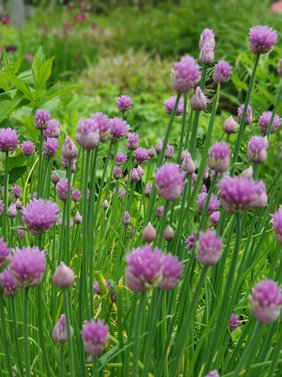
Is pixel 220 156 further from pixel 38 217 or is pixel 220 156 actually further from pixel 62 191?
pixel 62 191

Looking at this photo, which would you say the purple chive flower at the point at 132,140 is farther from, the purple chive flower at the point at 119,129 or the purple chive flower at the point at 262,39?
the purple chive flower at the point at 262,39

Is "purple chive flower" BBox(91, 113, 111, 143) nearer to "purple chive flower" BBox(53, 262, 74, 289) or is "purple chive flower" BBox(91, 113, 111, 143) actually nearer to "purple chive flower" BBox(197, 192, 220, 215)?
"purple chive flower" BBox(53, 262, 74, 289)

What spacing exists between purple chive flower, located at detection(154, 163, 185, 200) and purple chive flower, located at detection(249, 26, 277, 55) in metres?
0.41

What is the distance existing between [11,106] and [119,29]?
23.0 ft

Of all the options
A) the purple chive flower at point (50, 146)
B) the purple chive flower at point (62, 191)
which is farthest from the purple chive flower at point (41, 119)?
the purple chive flower at point (62, 191)

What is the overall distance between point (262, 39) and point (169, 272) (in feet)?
1.85

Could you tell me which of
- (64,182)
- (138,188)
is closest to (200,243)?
(64,182)

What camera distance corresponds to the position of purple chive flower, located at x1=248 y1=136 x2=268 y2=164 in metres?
1.11

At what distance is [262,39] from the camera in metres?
1.23

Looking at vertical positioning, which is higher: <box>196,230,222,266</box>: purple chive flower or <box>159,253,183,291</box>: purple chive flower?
Answer: <box>196,230,222,266</box>: purple chive flower

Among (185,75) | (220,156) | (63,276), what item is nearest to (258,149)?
(220,156)

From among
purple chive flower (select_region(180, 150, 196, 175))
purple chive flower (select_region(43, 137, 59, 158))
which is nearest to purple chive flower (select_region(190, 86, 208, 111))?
purple chive flower (select_region(180, 150, 196, 175))

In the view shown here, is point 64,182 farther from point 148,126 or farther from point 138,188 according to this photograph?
point 148,126

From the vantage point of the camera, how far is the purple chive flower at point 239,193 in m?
0.89
